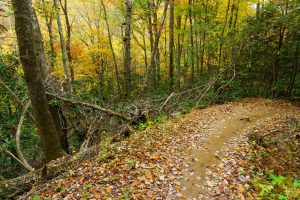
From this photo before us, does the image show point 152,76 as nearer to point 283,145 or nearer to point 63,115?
point 63,115

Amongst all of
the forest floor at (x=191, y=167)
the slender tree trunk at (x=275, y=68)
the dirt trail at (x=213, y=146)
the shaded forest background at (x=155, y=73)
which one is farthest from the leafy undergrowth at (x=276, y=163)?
the slender tree trunk at (x=275, y=68)

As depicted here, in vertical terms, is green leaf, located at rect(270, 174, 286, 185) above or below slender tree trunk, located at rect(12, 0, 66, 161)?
below

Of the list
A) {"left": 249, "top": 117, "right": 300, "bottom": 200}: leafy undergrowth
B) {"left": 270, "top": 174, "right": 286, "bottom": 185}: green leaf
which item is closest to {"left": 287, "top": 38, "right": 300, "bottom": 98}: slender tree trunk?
{"left": 249, "top": 117, "right": 300, "bottom": 200}: leafy undergrowth

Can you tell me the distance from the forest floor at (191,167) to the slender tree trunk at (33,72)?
1.88 meters

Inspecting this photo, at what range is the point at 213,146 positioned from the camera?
7195 millimetres

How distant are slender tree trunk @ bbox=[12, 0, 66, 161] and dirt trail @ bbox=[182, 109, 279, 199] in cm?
437

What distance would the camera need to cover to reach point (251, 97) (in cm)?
1547

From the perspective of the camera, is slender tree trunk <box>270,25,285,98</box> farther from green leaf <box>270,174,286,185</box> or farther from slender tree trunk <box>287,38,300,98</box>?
green leaf <box>270,174,286,185</box>

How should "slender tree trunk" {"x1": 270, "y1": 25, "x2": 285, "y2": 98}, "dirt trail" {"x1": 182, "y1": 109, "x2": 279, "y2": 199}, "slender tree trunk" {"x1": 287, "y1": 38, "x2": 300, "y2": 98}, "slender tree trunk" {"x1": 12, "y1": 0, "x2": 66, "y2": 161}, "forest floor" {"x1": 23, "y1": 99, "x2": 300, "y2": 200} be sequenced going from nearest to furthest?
1. "forest floor" {"x1": 23, "y1": 99, "x2": 300, "y2": 200}
2. "dirt trail" {"x1": 182, "y1": 109, "x2": 279, "y2": 199}
3. "slender tree trunk" {"x1": 12, "y1": 0, "x2": 66, "y2": 161}
4. "slender tree trunk" {"x1": 287, "y1": 38, "x2": 300, "y2": 98}
5. "slender tree trunk" {"x1": 270, "y1": 25, "x2": 285, "y2": 98}

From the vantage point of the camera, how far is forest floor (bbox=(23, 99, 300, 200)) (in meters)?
4.83

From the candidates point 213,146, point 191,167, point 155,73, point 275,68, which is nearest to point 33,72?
point 191,167

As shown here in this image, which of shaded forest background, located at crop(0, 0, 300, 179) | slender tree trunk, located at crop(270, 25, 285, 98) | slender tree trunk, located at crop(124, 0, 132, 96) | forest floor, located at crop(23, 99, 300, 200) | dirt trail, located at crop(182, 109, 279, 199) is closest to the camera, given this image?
forest floor, located at crop(23, 99, 300, 200)

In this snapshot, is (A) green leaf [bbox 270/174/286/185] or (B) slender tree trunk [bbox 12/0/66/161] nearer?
(A) green leaf [bbox 270/174/286/185]

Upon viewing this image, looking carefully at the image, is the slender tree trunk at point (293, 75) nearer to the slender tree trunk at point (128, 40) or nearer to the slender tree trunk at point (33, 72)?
the slender tree trunk at point (128, 40)
